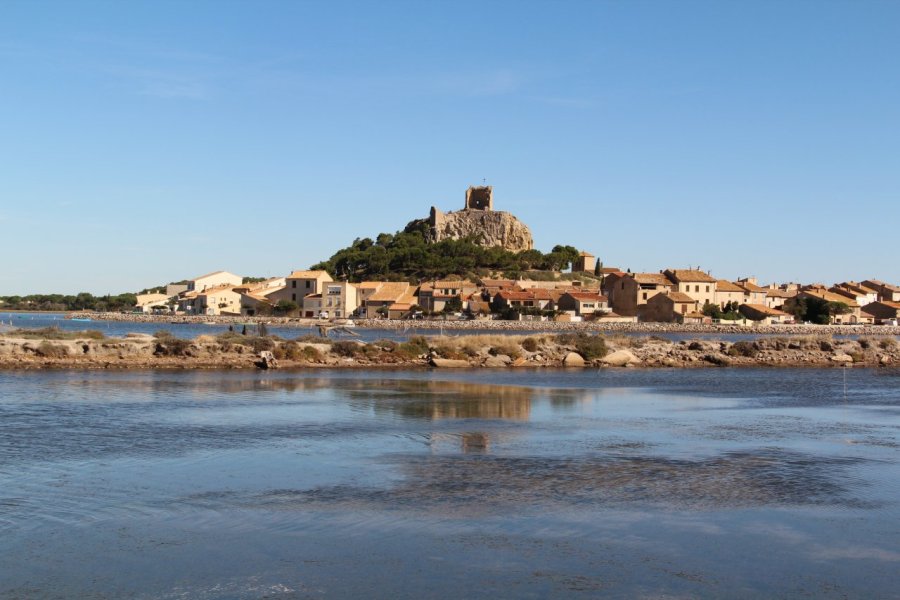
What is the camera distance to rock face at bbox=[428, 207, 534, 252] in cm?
13550

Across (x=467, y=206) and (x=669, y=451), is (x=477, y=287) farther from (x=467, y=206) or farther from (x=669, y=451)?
(x=669, y=451)

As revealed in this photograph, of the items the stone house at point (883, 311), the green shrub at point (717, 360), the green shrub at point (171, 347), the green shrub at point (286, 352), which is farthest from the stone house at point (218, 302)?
the stone house at point (883, 311)

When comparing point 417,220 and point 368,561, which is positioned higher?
point 417,220

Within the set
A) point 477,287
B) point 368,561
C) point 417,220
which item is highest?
point 417,220

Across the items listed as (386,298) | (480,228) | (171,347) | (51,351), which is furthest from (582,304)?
(51,351)

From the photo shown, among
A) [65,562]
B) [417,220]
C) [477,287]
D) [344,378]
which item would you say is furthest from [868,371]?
[417,220]

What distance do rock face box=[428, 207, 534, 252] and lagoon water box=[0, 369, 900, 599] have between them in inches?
4468

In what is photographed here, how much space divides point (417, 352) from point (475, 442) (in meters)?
19.6

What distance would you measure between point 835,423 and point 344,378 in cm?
1524

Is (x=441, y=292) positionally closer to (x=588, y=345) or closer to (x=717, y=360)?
(x=717, y=360)

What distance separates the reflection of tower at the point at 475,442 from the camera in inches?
615

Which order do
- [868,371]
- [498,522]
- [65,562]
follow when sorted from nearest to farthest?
1. [65,562]
2. [498,522]
3. [868,371]

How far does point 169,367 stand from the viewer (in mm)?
30484

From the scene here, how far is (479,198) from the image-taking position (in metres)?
147
